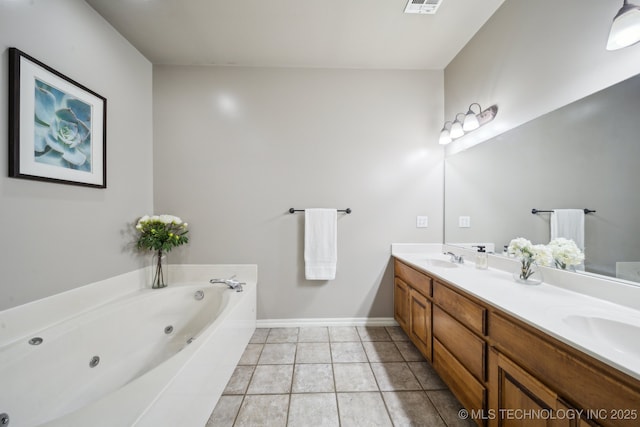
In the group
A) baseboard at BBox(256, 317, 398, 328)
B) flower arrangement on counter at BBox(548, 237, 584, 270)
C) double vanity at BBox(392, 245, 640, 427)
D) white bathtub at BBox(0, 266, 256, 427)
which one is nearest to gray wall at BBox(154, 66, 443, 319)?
baseboard at BBox(256, 317, 398, 328)

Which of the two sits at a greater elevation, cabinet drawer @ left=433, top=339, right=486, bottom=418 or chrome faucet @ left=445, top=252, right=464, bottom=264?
chrome faucet @ left=445, top=252, right=464, bottom=264

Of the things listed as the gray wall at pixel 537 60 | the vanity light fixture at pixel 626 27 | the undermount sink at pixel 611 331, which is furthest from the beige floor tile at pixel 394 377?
the vanity light fixture at pixel 626 27

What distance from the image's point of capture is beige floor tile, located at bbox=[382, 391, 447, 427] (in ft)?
4.08

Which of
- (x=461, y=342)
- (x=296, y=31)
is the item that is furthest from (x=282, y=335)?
(x=296, y=31)

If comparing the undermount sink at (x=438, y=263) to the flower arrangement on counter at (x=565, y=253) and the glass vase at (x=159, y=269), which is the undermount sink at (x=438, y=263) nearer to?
the flower arrangement on counter at (x=565, y=253)

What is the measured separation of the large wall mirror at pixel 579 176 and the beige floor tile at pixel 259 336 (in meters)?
2.01

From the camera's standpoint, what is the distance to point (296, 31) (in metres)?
1.78

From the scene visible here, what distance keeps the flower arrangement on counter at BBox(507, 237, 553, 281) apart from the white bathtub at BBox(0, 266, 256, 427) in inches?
69.3

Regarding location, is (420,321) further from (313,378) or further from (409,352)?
(313,378)

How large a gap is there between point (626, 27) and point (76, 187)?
2.87 meters

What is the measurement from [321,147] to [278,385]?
6.33 ft

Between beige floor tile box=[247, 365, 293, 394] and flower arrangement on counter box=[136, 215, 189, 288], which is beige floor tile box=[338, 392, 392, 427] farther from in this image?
flower arrangement on counter box=[136, 215, 189, 288]

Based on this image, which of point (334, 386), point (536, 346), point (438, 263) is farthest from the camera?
point (438, 263)

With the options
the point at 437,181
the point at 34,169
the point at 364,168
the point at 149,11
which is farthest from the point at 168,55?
the point at 437,181
